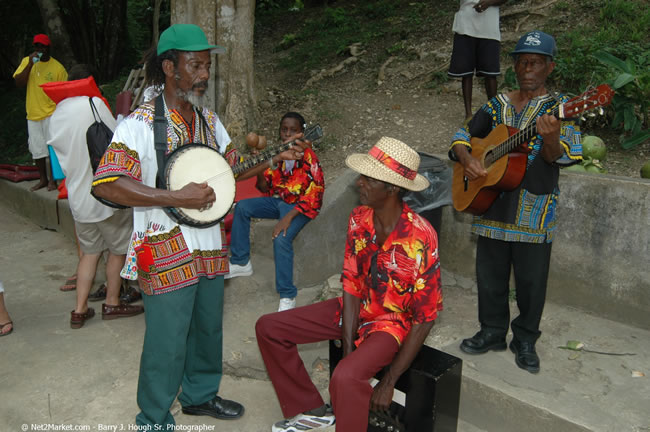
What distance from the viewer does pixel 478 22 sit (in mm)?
5602

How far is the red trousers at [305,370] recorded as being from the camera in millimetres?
2580

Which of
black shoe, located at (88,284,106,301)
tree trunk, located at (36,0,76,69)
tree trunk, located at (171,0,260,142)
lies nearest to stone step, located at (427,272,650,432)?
black shoe, located at (88,284,106,301)

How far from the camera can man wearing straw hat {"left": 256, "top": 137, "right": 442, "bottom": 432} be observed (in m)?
2.64

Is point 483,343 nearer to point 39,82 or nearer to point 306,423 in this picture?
point 306,423

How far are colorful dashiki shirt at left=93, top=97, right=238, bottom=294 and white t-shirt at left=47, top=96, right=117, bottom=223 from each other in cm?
177

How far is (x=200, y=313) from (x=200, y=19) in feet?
14.0

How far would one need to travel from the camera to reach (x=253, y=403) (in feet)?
11.8

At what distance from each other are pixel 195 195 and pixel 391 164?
972mm

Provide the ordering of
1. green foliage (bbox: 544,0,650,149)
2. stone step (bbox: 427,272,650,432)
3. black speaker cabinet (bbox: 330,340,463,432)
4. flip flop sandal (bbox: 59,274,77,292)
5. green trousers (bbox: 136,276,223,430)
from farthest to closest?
flip flop sandal (bbox: 59,274,77,292) → green foliage (bbox: 544,0,650,149) → stone step (bbox: 427,272,650,432) → green trousers (bbox: 136,276,223,430) → black speaker cabinet (bbox: 330,340,463,432)

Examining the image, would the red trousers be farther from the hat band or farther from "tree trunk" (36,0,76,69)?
"tree trunk" (36,0,76,69)

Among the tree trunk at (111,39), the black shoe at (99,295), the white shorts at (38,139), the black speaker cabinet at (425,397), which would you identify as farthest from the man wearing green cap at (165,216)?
the tree trunk at (111,39)

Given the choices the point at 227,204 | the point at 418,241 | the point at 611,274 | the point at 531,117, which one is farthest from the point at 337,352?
the point at 611,274

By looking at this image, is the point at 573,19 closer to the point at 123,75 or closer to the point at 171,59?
the point at 171,59

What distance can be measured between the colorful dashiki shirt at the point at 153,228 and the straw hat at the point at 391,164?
34.9 inches
